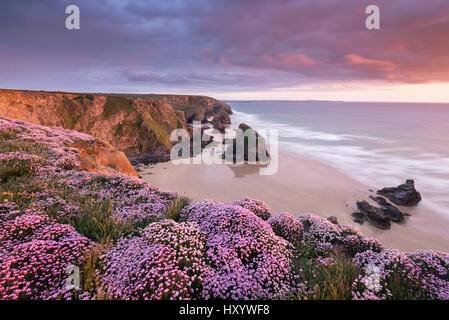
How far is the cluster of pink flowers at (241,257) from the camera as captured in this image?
139 inches

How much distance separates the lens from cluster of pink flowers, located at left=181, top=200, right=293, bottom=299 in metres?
3.53

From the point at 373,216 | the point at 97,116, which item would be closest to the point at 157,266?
the point at 373,216

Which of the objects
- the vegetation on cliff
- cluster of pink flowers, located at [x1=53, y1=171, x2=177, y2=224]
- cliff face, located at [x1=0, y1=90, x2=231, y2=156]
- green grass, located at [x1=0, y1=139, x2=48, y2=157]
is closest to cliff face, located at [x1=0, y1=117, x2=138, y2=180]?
green grass, located at [x1=0, y1=139, x2=48, y2=157]

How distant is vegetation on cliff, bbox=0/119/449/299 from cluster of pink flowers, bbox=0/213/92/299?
0.02 meters

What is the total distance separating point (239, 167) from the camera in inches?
1375

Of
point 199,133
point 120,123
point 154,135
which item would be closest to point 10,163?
point 154,135

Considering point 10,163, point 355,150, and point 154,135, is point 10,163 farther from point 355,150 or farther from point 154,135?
point 355,150

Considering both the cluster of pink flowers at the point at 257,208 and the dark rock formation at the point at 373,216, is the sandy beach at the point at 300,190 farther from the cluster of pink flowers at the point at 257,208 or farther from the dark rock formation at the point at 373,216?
the cluster of pink flowers at the point at 257,208

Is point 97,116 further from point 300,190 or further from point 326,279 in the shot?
point 326,279

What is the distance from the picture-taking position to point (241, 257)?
4406 mm

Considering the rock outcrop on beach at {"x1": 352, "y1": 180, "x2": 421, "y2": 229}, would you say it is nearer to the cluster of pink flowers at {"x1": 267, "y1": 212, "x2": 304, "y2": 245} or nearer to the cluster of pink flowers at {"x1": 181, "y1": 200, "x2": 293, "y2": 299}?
the cluster of pink flowers at {"x1": 267, "y1": 212, "x2": 304, "y2": 245}

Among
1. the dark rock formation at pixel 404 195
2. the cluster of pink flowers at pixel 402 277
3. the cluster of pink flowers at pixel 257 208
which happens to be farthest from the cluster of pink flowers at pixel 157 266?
the dark rock formation at pixel 404 195

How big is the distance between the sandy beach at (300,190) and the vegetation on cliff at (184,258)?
12.3m
